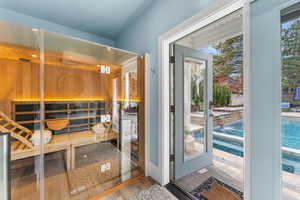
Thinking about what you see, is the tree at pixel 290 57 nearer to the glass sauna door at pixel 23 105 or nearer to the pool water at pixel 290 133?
the pool water at pixel 290 133

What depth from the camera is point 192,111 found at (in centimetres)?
203

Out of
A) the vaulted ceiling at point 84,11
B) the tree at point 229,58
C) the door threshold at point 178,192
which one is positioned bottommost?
the door threshold at point 178,192

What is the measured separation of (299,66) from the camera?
80 centimetres

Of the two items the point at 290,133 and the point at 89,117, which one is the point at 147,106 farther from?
the point at 290,133

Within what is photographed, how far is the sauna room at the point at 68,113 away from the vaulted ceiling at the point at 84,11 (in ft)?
2.27

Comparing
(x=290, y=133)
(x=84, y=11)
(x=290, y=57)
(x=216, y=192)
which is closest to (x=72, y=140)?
(x=84, y=11)

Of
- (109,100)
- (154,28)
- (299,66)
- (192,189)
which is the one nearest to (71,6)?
(154,28)

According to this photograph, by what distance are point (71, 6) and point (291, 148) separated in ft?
9.66

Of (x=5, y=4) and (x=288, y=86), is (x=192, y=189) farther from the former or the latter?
(x=5, y=4)

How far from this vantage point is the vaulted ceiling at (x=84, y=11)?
1772 millimetres

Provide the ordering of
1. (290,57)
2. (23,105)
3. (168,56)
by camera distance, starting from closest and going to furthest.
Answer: (290,57) < (23,105) < (168,56)

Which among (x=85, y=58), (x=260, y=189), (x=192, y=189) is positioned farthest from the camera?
(x=85, y=58)

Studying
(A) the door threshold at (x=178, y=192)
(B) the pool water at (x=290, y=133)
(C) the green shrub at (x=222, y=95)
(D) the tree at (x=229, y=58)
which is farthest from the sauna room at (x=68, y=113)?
(C) the green shrub at (x=222, y=95)

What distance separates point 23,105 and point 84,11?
5.34 ft
